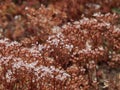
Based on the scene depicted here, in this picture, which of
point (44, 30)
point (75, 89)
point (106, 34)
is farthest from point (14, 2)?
point (75, 89)

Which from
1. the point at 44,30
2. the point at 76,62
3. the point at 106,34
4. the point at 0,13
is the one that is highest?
the point at 0,13

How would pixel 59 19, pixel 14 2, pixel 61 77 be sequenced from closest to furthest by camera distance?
pixel 61 77 → pixel 59 19 → pixel 14 2

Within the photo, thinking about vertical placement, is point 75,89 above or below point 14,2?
below

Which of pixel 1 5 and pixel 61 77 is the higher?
pixel 1 5

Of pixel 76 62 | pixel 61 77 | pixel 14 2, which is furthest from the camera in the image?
pixel 14 2

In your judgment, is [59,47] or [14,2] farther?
[14,2]

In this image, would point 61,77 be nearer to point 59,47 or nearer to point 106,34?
point 59,47

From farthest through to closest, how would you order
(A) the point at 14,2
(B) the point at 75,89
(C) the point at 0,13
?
(A) the point at 14,2 → (C) the point at 0,13 → (B) the point at 75,89

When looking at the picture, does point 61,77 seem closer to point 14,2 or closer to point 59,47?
point 59,47

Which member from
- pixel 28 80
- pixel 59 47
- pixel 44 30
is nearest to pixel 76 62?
pixel 59 47
